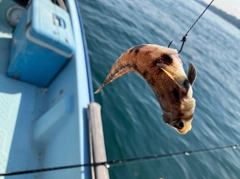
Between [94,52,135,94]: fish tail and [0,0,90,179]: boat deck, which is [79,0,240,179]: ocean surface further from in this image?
[94,52,135,94]: fish tail

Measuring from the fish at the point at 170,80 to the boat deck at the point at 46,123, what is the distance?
1.30m

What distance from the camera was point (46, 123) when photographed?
3.62m

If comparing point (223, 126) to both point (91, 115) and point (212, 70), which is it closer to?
point (212, 70)

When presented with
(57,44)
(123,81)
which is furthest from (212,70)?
(57,44)

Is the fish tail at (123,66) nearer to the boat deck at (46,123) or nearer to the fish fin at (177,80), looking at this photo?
the fish fin at (177,80)

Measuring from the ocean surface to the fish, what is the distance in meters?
2.85

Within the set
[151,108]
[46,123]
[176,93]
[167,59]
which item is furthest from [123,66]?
[151,108]

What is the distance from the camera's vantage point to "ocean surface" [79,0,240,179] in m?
5.23

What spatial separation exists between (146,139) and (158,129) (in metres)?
0.71

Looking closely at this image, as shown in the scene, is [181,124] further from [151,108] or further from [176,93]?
[151,108]

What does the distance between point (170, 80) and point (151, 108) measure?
4841mm

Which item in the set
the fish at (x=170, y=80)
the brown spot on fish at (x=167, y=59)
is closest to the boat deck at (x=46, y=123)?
the fish at (x=170, y=80)

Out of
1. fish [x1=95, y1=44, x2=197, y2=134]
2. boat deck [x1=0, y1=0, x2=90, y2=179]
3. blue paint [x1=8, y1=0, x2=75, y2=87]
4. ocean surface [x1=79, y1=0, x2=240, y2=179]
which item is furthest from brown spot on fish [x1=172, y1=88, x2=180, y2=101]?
ocean surface [x1=79, y1=0, x2=240, y2=179]

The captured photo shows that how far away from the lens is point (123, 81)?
7.29 meters
